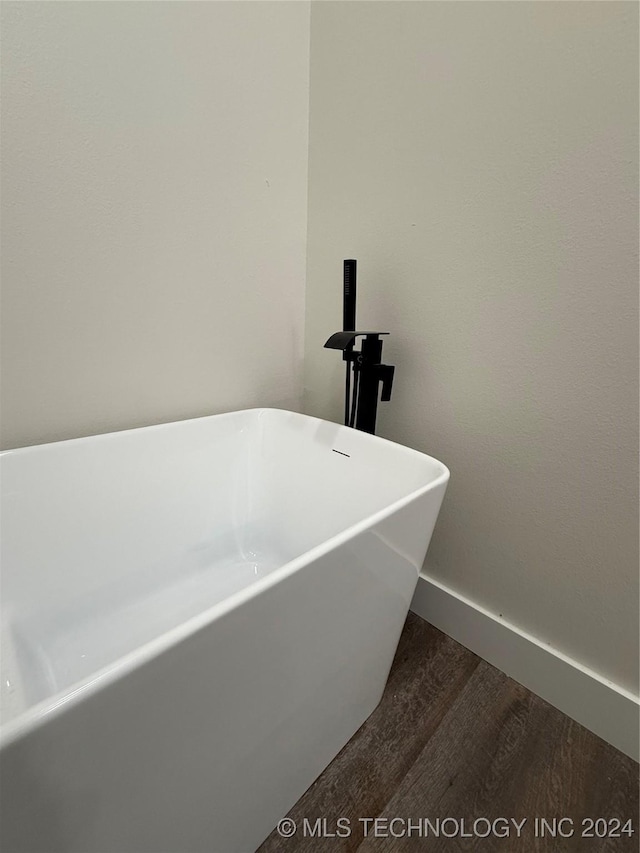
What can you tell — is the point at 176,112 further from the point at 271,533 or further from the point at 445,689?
the point at 445,689

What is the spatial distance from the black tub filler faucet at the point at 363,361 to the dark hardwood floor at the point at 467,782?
0.64 metres

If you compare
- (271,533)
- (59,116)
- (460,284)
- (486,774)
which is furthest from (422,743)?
(59,116)

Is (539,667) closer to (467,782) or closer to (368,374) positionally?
(467,782)

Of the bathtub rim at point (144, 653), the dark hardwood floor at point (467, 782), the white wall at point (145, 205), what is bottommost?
the dark hardwood floor at point (467, 782)

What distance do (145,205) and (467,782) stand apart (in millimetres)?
1350

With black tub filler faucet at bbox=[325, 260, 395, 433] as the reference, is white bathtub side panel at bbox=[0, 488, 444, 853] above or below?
below

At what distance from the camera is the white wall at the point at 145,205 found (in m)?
0.83

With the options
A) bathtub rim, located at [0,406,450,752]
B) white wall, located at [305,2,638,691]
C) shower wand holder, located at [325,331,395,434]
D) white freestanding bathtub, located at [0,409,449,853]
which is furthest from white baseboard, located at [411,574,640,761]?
bathtub rim, located at [0,406,450,752]

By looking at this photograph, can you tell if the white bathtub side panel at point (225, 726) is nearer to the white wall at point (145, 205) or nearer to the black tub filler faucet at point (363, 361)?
the black tub filler faucet at point (363, 361)

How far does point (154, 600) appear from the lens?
1.01 metres

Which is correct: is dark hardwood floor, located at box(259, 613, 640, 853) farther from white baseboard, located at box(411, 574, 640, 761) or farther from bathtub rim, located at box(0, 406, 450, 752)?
bathtub rim, located at box(0, 406, 450, 752)

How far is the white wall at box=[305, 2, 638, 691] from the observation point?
0.75 meters

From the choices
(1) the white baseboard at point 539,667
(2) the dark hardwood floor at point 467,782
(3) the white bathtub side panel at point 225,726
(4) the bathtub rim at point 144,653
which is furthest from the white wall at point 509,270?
(4) the bathtub rim at point 144,653

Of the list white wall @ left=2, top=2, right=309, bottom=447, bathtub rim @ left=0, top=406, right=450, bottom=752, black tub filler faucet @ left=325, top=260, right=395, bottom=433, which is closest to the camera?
bathtub rim @ left=0, top=406, right=450, bottom=752
